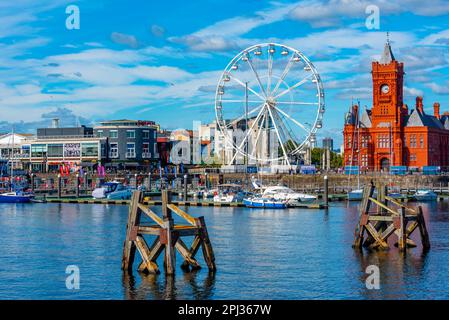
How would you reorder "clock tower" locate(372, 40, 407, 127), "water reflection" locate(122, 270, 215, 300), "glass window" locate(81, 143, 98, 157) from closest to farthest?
"water reflection" locate(122, 270, 215, 300) → "clock tower" locate(372, 40, 407, 127) → "glass window" locate(81, 143, 98, 157)

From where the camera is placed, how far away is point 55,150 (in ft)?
559

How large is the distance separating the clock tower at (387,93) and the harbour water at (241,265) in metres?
68.3

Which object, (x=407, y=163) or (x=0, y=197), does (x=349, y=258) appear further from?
(x=407, y=163)

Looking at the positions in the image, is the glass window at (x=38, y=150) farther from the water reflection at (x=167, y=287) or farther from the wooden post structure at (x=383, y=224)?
the water reflection at (x=167, y=287)

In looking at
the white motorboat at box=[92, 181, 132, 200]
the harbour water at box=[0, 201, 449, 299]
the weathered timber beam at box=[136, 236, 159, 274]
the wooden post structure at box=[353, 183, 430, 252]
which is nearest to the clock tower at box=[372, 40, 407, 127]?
the white motorboat at box=[92, 181, 132, 200]

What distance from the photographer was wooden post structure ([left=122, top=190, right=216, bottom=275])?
39375 mm

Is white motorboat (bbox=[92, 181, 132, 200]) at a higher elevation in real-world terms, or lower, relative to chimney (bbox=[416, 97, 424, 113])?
lower

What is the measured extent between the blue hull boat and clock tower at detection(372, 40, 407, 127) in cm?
5415

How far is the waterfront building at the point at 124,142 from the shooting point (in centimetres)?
16762

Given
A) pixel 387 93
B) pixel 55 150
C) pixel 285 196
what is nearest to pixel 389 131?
pixel 387 93

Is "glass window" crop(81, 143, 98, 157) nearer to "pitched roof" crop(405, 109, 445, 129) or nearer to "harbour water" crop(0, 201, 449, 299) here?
"pitched roof" crop(405, 109, 445, 129)

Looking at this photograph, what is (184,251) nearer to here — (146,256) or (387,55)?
(146,256)

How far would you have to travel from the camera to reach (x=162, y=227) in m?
39.3
